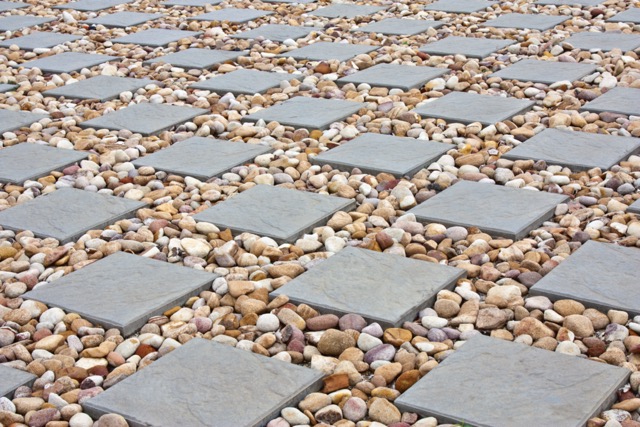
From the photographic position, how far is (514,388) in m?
1.73

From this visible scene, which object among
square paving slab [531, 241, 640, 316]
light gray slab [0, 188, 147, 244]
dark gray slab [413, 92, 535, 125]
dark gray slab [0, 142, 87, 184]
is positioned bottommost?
dark gray slab [0, 142, 87, 184]

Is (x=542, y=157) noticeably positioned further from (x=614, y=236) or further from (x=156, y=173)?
(x=156, y=173)

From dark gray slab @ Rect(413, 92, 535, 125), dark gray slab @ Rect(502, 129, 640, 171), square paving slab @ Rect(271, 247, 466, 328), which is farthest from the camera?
dark gray slab @ Rect(413, 92, 535, 125)

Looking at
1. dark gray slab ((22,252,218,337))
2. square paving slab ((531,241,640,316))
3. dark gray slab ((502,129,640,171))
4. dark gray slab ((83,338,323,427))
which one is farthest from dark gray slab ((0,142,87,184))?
square paving slab ((531,241,640,316))

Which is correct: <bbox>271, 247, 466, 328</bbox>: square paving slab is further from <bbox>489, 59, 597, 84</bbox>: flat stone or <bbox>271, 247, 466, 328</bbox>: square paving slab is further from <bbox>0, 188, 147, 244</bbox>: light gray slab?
<bbox>489, 59, 597, 84</bbox>: flat stone

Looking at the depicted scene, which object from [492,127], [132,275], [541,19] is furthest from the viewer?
[541,19]

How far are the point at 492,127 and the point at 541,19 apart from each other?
6.27ft

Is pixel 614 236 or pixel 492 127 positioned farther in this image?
pixel 492 127

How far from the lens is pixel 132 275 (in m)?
2.28

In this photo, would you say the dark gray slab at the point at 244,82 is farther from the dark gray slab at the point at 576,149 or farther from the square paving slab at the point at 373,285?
the square paving slab at the point at 373,285

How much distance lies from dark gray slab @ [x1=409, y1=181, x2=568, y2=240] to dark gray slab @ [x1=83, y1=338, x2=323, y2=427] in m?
0.82

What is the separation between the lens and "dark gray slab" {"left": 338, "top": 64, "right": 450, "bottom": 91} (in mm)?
3806

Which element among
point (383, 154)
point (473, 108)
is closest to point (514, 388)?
point (383, 154)

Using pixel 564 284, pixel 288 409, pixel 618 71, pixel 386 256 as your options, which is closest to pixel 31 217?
pixel 386 256
